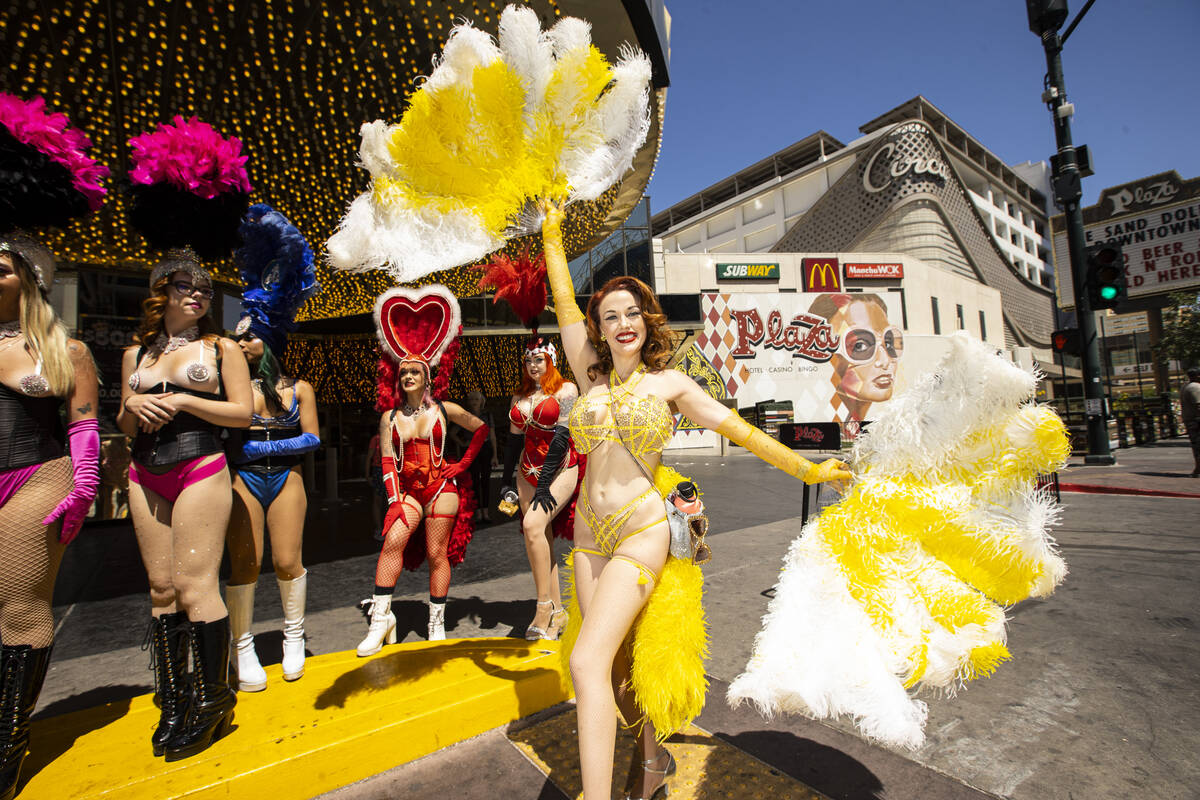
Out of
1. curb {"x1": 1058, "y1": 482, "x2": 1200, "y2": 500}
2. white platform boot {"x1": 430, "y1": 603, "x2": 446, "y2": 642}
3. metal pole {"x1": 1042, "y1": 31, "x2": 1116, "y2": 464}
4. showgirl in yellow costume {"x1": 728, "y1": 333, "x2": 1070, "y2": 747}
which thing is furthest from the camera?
metal pole {"x1": 1042, "y1": 31, "x2": 1116, "y2": 464}

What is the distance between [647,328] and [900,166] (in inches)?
1975

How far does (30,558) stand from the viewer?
2.10 m

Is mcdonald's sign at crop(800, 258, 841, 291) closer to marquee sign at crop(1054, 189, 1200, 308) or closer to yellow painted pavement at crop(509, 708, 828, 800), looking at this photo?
marquee sign at crop(1054, 189, 1200, 308)

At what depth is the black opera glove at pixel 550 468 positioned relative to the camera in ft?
7.72

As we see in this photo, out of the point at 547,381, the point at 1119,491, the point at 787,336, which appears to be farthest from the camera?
the point at 787,336

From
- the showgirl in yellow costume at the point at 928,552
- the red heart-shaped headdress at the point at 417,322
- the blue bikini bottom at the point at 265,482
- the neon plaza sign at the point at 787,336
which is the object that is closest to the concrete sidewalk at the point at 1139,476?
A: the showgirl in yellow costume at the point at 928,552

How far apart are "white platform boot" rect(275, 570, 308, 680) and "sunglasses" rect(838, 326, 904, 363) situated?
31332 mm

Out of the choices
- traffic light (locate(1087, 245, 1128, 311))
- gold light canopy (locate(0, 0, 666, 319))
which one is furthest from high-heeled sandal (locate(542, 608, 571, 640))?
traffic light (locate(1087, 245, 1128, 311))

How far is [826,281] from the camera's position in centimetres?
3316

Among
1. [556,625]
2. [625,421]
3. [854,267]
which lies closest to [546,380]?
[556,625]

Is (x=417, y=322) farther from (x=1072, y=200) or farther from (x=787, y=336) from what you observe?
(x=787, y=336)

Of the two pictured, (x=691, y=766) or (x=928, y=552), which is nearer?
(x=928, y=552)

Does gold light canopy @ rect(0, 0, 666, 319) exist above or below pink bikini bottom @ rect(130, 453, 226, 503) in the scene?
above

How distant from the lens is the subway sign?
104ft
